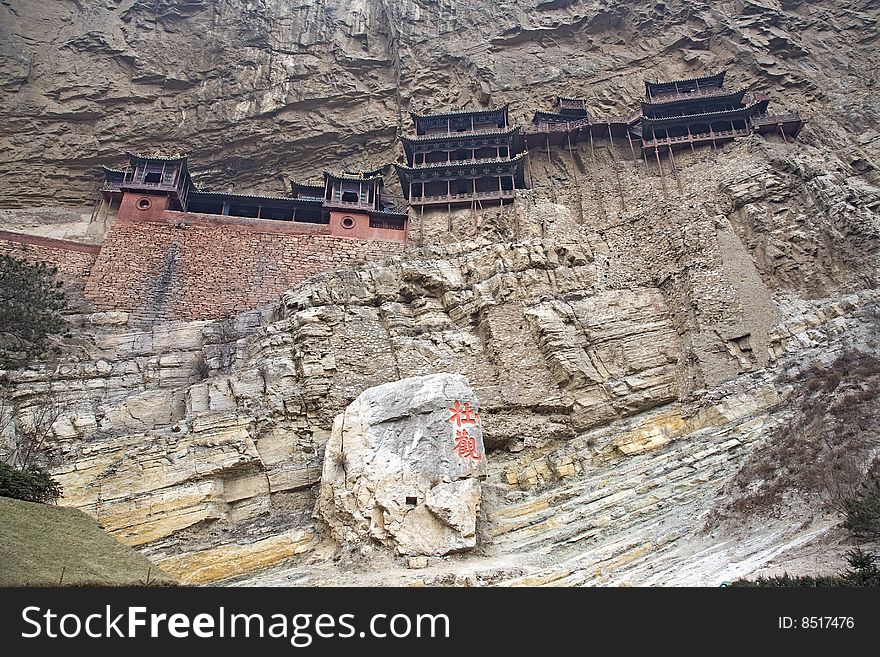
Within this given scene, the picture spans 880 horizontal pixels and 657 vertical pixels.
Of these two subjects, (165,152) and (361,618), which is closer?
(361,618)

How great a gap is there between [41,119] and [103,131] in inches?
109

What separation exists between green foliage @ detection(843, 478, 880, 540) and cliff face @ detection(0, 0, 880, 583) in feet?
1.19

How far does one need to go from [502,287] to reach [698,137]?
1201 centimetres

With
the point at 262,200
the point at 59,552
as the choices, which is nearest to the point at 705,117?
the point at 262,200

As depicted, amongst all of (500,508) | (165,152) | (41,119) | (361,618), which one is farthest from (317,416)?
(41,119)

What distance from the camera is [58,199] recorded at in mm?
28516

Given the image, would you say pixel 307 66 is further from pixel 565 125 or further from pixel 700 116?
pixel 700 116

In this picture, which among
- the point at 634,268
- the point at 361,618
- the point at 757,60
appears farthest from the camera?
the point at 757,60

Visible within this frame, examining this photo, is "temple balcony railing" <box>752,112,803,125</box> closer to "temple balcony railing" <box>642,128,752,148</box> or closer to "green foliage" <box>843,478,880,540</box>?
"temple balcony railing" <box>642,128,752,148</box>

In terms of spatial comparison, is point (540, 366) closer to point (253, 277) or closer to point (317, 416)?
point (317, 416)

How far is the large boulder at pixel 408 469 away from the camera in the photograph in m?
12.1

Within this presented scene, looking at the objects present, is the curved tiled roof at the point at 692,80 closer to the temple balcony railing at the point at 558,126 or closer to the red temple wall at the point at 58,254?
the temple balcony railing at the point at 558,126

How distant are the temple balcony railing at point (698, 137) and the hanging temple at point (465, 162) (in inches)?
1.5

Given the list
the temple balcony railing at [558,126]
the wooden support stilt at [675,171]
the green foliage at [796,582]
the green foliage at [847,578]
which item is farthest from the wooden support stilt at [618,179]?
the green foliage at [796,582]
